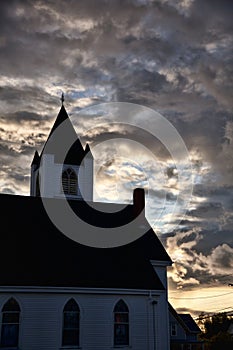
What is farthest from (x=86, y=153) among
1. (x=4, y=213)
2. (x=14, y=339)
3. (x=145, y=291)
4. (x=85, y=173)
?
(x=14, y=339)

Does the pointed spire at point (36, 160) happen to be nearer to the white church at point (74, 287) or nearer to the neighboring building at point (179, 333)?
the white church at point (74, 287)

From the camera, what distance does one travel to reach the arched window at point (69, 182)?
45281mm

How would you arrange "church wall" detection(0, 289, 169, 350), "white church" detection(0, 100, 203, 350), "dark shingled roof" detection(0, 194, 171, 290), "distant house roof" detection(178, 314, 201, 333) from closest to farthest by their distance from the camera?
"church wall" detection(0, 289, 169, 350)
"white church" detection(0, 100, 203, 350)
"dark shingled roof" detection(0, 194, 171, 290)
"distant house roof" detection(178, 314, 201, 333)

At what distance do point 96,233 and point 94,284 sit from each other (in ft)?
18.3

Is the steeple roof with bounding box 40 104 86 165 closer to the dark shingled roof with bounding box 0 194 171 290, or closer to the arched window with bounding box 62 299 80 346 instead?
the dark shingled roof with bounding box 0 194 171 290

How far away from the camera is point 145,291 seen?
35.9 m

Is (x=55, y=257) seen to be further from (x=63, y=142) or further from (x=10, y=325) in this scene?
(x=63, y=142)

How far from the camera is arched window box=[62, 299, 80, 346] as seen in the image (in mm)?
33094

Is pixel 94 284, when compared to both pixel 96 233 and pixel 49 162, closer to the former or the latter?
pixel 96 233

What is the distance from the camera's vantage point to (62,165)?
46.5m

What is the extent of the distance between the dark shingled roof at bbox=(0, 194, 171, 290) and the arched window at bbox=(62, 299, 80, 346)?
49.9 inches

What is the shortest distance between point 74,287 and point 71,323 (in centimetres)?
207

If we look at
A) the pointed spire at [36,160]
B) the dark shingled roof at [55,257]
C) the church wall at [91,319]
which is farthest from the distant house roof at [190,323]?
the church wall at [91,319]

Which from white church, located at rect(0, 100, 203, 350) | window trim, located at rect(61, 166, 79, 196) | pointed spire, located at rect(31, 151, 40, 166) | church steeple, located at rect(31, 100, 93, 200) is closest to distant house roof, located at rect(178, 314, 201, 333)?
church steeple, located at rect(31, 100, 93, 200)
